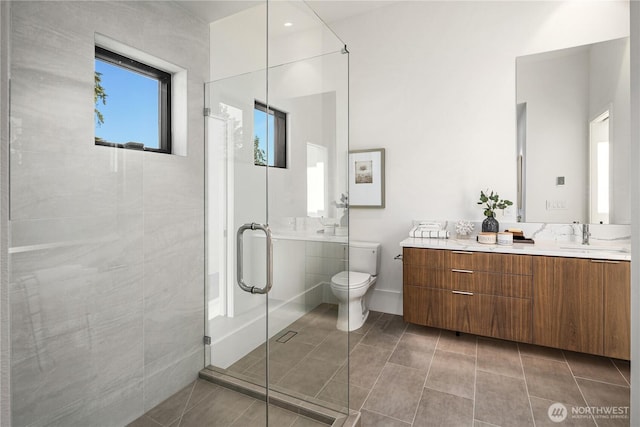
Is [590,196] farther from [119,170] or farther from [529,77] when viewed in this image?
[119,170]

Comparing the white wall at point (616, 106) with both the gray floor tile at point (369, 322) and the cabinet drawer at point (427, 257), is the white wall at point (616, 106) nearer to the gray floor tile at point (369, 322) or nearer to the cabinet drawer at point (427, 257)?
the cabinet drawer at point (427, 257)

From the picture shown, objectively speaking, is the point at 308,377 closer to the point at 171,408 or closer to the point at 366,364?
the point at 171,408

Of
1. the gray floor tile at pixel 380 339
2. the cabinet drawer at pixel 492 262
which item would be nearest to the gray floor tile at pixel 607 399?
the cabinet drawer at pixel 492 262

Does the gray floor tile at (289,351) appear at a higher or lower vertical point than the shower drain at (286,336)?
lower

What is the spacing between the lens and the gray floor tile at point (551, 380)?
1.85 metres

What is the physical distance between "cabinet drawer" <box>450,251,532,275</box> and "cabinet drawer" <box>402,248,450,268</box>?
6cm

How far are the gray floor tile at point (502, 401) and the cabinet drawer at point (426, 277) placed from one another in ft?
2.19

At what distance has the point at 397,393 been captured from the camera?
1.89 meters

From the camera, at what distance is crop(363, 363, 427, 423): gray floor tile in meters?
1.73

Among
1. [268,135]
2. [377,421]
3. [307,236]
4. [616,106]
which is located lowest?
[377,421]

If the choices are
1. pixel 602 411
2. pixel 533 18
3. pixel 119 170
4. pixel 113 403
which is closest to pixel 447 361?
pixel 602 411

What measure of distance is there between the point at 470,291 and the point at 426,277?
33cm

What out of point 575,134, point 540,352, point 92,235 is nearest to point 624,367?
point 540,352

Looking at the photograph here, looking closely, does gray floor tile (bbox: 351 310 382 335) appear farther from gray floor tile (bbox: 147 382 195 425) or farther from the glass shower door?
gray floor tile (bbox: 147 382 195 425)
